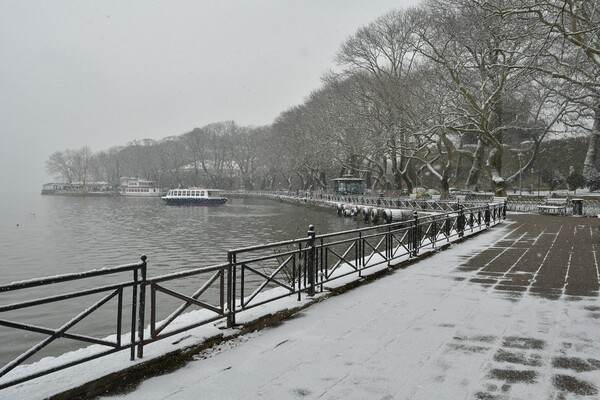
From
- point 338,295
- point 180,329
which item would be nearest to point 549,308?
point 338,295

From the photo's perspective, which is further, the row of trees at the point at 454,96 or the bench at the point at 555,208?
the bench at the point at 555,208

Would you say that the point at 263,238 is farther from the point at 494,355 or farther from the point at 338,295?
the point at 494,355

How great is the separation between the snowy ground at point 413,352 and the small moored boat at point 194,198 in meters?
63.7

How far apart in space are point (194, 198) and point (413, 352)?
69.2 m

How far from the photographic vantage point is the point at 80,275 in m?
4.40

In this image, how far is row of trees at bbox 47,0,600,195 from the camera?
14391 mm

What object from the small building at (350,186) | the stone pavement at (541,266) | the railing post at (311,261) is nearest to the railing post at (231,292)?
the railing post at (311,261)

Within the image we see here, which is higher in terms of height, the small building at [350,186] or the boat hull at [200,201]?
the small building at [350,186]

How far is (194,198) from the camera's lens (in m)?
72.0

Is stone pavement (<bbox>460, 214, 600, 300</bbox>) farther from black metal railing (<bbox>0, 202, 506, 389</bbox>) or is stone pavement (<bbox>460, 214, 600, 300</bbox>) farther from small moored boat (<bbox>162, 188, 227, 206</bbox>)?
small moored boat (<bbox>162, 188, 227, 206</bbox>)

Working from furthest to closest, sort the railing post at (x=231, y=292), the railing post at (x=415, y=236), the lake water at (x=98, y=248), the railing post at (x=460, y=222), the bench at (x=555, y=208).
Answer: the bench at (x=555, y=208) → the railing post at (x=460, y=222) → the railing post at (x=415, y=236) → the lake water at (x=98, y=248) → the railing post at (x=231, y=292)

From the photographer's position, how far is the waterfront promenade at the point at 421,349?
443 cm

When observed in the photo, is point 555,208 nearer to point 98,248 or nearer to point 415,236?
point 415,236

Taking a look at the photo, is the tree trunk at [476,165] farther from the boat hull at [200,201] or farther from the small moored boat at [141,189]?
the small moored boat at [141,189]
